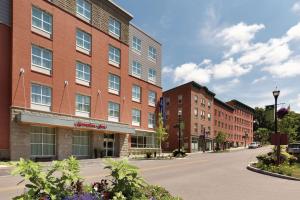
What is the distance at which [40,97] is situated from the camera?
35062 millimetres

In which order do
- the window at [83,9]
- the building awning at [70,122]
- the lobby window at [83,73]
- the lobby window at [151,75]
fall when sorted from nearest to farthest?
the building awning at [70,122]
the lobby window at [83,73]
the window at [83,9]
the lobby window at [151,75]

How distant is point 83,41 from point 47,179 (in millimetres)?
37508

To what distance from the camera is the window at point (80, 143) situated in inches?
1569

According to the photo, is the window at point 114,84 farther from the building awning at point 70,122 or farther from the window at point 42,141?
the window at point 42,141

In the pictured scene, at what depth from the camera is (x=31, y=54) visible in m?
34.4

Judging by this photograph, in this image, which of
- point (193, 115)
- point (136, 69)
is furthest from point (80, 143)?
point (193, 115)

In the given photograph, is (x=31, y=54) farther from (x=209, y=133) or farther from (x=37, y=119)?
(x=209, y=133)

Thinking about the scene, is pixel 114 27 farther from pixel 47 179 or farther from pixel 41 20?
pixel 47 179

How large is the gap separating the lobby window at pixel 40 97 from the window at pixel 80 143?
213 inches

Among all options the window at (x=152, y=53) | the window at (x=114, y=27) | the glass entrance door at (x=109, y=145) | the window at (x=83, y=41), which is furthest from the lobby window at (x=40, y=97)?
the window at (x=152, y=53)

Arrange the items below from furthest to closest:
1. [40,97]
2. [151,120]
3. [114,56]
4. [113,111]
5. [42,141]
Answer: [151,120] < [114,56] < [113,111] < [42,141] < [40,97]

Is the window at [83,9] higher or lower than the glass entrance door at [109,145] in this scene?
higher

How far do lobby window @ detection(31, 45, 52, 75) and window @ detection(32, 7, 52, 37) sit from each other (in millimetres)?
1858

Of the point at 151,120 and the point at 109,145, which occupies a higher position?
the point at 151,120
